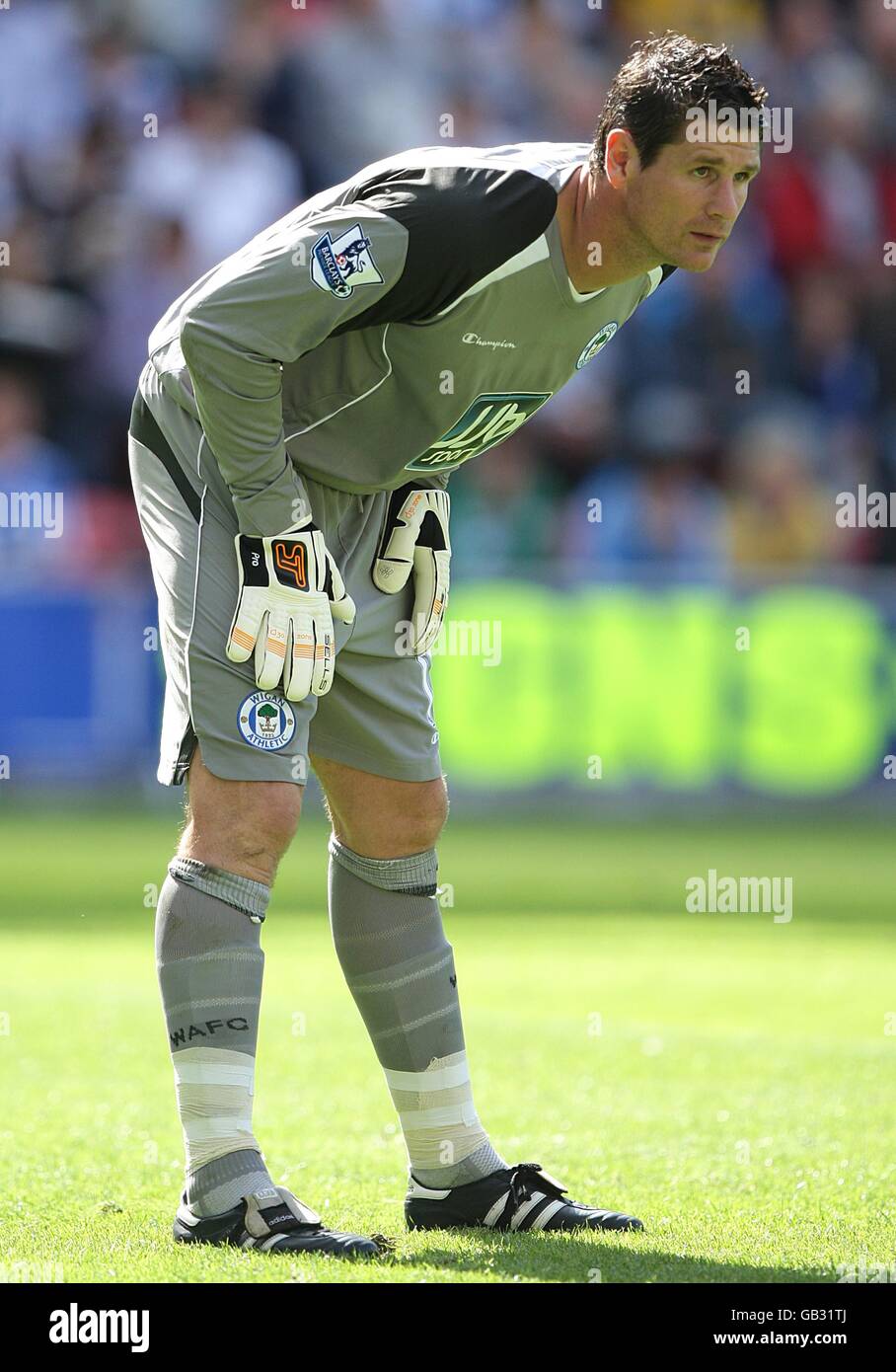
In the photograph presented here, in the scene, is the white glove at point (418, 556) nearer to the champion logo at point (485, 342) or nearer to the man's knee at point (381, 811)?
the man's knee at point (381, 811)

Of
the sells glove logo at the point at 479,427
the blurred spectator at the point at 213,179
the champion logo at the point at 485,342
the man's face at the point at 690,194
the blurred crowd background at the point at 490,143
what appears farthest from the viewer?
the blurred spectator at the point at 213,179

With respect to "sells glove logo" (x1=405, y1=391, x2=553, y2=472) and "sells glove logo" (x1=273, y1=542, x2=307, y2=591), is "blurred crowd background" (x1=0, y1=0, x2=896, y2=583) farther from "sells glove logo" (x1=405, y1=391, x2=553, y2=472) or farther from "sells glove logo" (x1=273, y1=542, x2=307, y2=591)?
"sells glove logo" (x1=273, y1=542, x2=307, y2=591)

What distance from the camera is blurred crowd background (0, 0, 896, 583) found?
1191 cm

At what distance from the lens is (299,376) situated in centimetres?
362

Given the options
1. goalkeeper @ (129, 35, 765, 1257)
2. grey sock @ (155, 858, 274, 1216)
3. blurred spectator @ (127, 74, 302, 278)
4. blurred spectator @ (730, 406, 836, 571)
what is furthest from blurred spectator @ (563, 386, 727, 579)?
grey sock @ (155, 858, 274, 1216)

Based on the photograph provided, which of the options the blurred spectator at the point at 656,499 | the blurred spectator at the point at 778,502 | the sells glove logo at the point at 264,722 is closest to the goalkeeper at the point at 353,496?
the sells glove logo at the point at 264,722

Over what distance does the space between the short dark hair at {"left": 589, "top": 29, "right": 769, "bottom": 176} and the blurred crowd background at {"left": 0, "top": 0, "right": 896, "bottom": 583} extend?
7820mm

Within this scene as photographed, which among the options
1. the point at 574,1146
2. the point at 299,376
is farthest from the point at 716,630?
the point at 299,376

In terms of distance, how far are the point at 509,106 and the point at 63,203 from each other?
3350 mm

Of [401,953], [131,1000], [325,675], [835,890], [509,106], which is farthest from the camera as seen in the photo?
[509,106]

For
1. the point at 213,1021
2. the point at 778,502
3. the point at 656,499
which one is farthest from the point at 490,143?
the point at 213,1021

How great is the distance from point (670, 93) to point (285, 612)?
1175 mm

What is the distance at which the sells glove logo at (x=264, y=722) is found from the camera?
11.2ft

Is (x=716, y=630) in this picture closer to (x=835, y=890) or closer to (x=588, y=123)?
(x=835, y=890)
